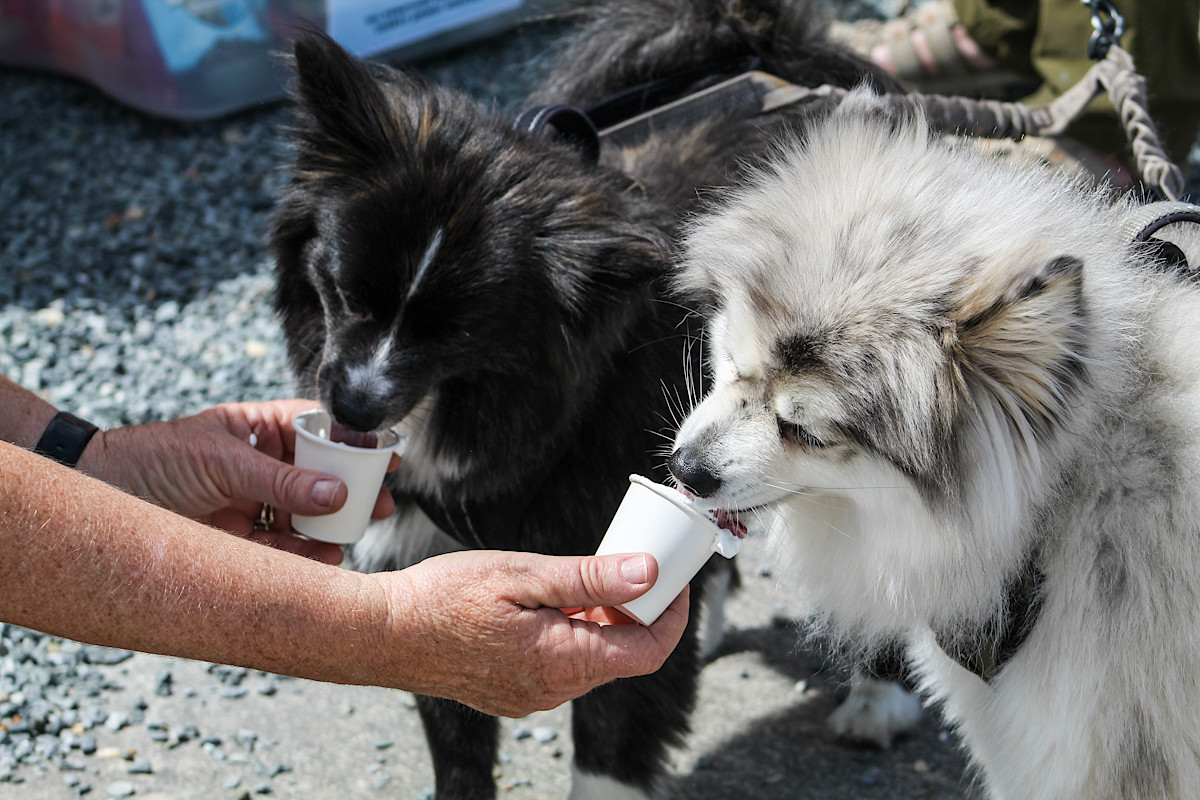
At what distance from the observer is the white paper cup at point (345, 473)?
6.24ft

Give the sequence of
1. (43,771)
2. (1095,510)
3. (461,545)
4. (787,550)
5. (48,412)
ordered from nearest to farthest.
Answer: (1095,510) → (787,550) → (48,412) → (461,545) → (43,771)

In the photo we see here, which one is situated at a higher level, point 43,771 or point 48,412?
point 48,412

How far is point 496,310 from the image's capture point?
1904 mm

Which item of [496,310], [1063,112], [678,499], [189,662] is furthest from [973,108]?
[189,662]

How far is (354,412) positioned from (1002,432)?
1109mm

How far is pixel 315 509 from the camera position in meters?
1.92

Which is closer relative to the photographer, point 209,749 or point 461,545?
point 461,545

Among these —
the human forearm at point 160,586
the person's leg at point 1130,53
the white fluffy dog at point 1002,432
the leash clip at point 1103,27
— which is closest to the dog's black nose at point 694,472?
the white fluffy dog at point 1002,432

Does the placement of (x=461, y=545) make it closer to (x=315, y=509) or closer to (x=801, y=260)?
(x=315, y=509)

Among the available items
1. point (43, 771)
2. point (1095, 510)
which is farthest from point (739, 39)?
point (43, 771)

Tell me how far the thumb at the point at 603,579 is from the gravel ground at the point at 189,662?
114cm

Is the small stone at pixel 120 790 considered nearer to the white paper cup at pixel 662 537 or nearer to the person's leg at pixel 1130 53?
the white paper cup at pixel 662 537

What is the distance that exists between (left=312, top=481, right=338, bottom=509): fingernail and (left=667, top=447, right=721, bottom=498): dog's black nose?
699mm

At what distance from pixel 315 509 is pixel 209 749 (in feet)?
3.15
